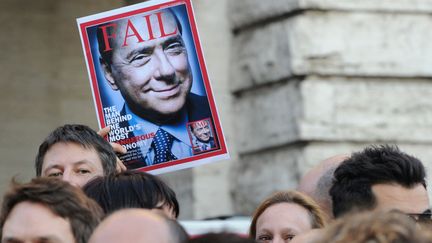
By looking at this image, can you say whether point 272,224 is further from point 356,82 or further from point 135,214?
point 356,82

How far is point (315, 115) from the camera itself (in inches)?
390

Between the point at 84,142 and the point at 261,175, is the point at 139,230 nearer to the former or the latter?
the point at 84,142

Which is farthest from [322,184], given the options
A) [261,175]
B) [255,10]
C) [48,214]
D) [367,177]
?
[255,10]

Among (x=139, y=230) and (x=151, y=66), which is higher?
(x=151, y=66)

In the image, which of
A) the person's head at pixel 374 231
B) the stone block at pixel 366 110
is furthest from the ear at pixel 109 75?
the person's head at pixel 374 231

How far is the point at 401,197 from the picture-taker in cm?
609

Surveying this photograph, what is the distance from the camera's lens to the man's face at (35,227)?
17.3ft

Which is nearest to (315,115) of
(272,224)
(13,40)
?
(13,40)

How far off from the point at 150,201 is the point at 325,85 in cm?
412

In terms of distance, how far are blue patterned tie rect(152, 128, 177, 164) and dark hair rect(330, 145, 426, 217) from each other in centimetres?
95

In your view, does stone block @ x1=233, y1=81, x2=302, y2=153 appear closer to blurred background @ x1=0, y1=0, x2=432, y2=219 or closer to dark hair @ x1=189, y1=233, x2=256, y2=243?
blurred background @ x1=0, y1=0, x2=432, y2=219

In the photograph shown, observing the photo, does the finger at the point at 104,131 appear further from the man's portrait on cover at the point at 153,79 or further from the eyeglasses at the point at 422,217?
the eyeglasses at the point at 422,217

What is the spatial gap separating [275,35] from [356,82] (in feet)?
1.86

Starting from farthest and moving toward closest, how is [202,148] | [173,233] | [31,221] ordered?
[202,148] → [31,221] → [173,233]
